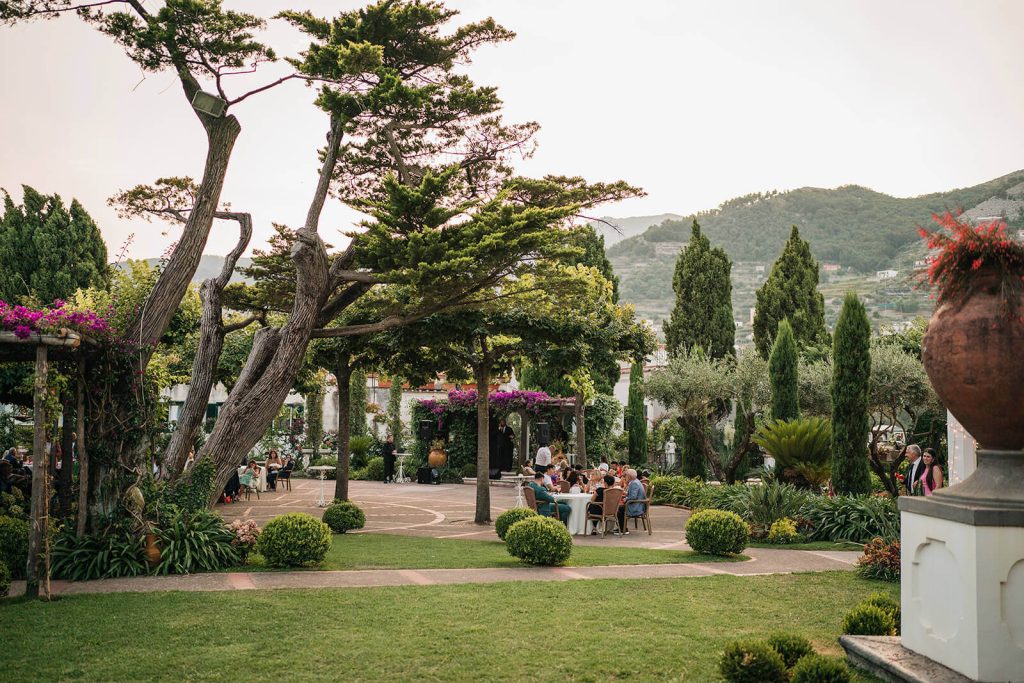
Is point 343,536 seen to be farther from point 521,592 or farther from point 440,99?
point 440,99

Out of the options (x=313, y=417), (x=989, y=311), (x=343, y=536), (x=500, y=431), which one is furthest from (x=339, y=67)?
(x=313, y=417)

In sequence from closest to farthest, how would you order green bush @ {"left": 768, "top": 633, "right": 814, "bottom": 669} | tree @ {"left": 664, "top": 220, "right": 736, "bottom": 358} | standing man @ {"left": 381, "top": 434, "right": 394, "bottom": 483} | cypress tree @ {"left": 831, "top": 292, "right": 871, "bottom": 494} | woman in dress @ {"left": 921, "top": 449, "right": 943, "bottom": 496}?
green bush @ {"left": 768, "top": 633, "right": 814, "bottom": 669}
woman in dress @ {"left": 921, "top": 449, "right": 943, "bottom": 496}
cypress tree @ {"left": 831, "top": 292, "right": 871, "bottom": 494}
standing man @ {"left": 381, "top": 434, "right": 394, "bottom": 483}
tree @ {"left": 664, "top": 220, "right": 736, "bottom": 358}

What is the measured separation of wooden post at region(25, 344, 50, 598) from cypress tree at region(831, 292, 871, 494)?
520 inches

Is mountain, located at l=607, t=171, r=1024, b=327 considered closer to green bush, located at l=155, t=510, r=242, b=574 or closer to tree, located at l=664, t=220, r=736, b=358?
tree, located at l=664, t=220, r=736, b=358

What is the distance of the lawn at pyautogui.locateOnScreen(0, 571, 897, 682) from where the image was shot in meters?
6.37

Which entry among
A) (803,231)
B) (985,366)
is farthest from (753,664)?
(803,231)

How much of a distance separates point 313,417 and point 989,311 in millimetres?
32214

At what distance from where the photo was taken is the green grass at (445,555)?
11.3 meters

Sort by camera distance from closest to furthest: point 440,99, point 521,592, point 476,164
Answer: point 521,592
point 440,99
point 476,164

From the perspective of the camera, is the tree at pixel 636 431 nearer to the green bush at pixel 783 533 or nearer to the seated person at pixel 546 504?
Result: the seated person at pixel 546 504

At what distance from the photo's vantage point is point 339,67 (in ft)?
40.7

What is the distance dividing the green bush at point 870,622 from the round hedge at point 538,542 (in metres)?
4.83

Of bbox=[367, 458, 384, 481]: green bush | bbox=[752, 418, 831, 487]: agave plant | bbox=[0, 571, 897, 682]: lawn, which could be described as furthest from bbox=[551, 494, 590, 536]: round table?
bbox=[367, 458, 384, 481]: green bush

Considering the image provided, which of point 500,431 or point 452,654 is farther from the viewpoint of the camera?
point 500,431
